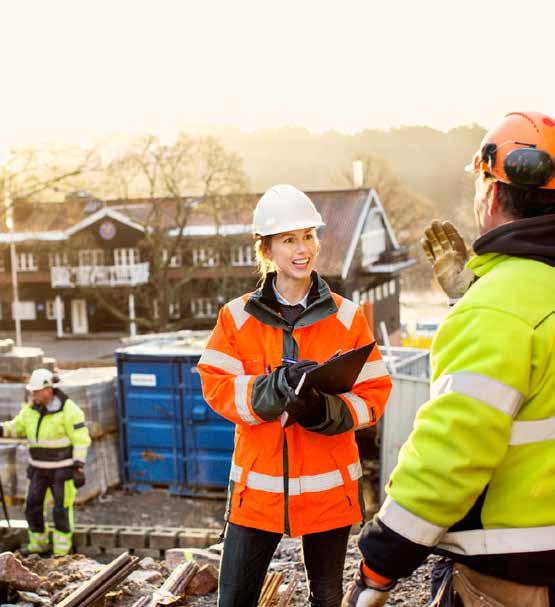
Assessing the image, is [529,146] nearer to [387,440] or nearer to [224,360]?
[224,360]

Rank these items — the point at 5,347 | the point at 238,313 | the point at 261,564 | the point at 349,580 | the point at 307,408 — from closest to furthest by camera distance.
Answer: the point at 307,408
the point at 261,564
the point at 238,313
the point at 349,580
the point at 5,347

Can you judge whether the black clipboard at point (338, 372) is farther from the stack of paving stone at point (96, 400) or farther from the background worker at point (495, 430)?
the stack of paving stone at point (96, 400)

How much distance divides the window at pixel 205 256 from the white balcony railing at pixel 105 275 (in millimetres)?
3620

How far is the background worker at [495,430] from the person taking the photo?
1733 millimetres

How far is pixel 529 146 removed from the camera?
6.36 feet

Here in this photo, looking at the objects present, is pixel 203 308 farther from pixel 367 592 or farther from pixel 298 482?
pixel 367 592

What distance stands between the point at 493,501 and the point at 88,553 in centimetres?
692

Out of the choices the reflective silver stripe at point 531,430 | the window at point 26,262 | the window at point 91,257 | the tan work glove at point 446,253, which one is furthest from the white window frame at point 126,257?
the reflective silver stripe at point 531,430

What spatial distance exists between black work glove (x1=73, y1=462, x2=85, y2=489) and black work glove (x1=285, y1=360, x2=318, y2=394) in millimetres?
5663

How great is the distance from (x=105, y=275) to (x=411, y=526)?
3365 cm

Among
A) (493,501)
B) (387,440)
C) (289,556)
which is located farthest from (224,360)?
(387,440)

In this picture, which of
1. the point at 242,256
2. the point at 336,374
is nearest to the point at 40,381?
the point at 336,374

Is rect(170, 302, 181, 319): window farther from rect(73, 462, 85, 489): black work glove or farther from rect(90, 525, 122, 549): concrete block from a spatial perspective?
rect(90, 525, 122, 549): concrete block

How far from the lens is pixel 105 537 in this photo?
7.84 meters
